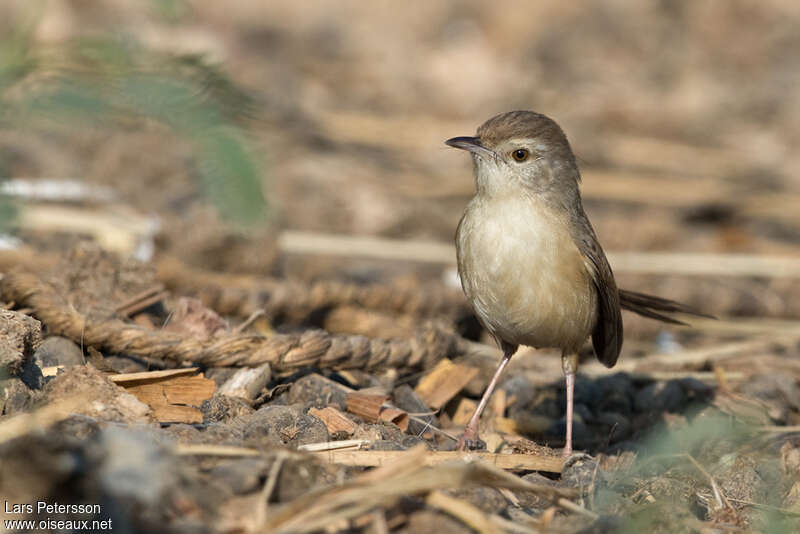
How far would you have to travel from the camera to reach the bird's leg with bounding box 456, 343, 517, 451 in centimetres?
417

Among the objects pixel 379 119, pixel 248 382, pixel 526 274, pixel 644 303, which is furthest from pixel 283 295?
pixel 379 119

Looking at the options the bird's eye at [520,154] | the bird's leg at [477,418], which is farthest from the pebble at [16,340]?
the bird's eye at [520,154]

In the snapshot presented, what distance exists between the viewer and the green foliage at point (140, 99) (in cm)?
308

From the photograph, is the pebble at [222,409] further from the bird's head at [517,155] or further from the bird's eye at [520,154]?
the bird's eye at [520,154]

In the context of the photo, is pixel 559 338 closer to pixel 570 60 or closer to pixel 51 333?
pixel 51 333

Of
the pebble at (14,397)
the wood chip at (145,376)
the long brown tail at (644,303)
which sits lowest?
the wood chip at (145,376)

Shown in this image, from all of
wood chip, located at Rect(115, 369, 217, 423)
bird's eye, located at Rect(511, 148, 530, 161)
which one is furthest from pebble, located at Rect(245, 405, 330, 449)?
bird's eye, located at Rect(511, 148, 530, 161)

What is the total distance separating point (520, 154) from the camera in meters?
4.84

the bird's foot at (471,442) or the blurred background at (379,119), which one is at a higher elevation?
the blurred background at (379,119)

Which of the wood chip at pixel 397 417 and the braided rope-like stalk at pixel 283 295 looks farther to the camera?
the braided rope-like stalk at pixel 283 295

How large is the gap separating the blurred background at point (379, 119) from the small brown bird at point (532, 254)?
39.7 inches

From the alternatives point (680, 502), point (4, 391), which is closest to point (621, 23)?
point (680, 502)

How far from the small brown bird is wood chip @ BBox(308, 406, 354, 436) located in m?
0.57

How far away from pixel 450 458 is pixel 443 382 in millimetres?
1240
